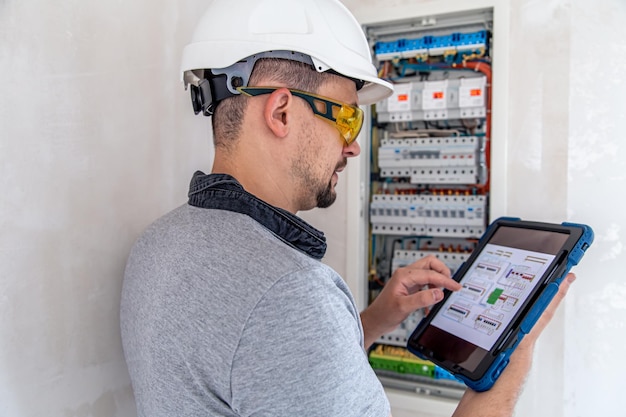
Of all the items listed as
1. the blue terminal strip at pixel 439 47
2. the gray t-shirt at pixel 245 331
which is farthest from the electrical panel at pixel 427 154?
the gray t-shirt at pixel 245 331

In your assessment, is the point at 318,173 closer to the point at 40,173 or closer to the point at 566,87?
the point at 40,173

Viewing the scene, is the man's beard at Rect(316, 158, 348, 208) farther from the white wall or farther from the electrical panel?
the electrical panel

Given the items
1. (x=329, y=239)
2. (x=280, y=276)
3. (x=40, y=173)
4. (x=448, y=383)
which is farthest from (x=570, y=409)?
(x=40, y=173)

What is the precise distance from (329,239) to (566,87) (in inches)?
34.1

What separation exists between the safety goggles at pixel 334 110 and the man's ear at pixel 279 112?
1cm

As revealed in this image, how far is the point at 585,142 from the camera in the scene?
1363 millimetres

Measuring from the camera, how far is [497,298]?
1.10 meters

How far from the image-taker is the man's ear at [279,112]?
2.76 feet

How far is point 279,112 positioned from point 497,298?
2.16 ft

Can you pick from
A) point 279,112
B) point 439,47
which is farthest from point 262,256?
point 439,47

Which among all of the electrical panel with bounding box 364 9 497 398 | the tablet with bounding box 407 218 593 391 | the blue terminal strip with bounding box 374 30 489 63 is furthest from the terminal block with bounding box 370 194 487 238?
the blue terminal strip with bounding box 374 30 489 63

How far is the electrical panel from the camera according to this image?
1547 mm

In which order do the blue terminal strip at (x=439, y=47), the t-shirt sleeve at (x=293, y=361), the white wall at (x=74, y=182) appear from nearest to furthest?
the t-shirt sleeve at (x=293, y=361)
the white wall at (x=74, y=182)
the blue terminal strip at (x=439, y=47)

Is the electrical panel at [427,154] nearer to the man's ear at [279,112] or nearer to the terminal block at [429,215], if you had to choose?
the terminal block at [429,215]
